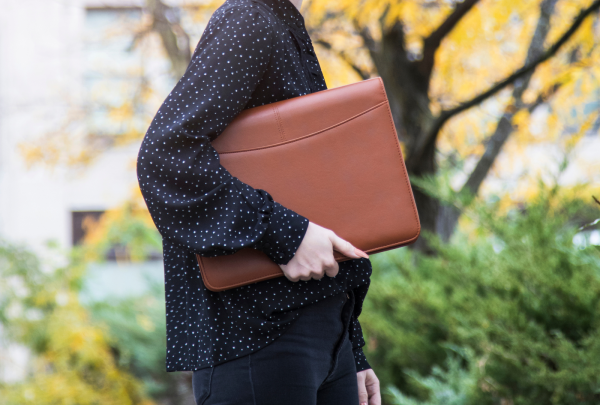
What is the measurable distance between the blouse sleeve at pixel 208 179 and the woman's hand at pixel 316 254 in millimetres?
15

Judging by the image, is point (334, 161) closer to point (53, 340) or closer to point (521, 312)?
point (521, 312)

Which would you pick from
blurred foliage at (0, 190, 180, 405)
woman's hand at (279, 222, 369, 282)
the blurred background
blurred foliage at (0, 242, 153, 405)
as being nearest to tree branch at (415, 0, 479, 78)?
the blurred background

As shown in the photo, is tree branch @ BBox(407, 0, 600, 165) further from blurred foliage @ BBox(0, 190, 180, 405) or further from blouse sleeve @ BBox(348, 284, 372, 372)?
blurred foliage @ BBox(0, 190, 180, 405)

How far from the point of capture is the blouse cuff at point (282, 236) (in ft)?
3.17

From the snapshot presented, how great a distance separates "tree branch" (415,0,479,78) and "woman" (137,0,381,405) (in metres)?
2.59

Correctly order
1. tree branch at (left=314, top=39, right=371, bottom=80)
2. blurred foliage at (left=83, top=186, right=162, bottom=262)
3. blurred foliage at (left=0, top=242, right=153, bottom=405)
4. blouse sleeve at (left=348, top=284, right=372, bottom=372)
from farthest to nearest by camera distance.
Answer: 1. blurred foliage at (left=83, top=186, right=162, bottom=262)
2. tree branch at (left=314, top=39, right=371, bottom=80)
3. blurred foliage at (left=0, top=242, right=153, bottom=405)
4. blouse sleeve at (left=348, top=284, right=372, bottom=372)

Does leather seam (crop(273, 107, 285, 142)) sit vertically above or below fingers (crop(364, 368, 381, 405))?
above

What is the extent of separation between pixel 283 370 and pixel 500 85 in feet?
9.21

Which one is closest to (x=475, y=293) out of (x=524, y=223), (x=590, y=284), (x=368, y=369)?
(x=524, y=223)

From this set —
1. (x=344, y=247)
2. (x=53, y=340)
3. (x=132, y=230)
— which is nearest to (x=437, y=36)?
(x=344, y=247)

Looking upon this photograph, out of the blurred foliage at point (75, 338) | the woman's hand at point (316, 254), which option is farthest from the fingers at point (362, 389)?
the blurred foliage at point (75, 338)

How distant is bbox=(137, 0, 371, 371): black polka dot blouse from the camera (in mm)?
961

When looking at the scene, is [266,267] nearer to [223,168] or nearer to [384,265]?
[223,168]

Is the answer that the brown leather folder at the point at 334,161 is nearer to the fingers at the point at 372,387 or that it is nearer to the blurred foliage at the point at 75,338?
the fingers at the point at 372,387
